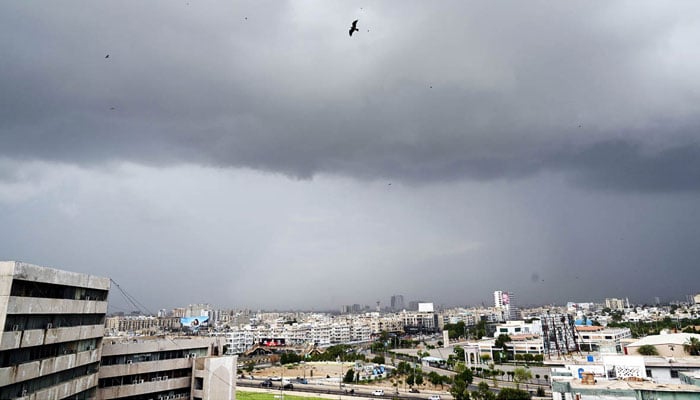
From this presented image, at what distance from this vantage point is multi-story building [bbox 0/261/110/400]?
22.9 metres

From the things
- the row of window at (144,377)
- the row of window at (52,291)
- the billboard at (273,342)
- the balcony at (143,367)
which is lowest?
the billboard at (273,342)

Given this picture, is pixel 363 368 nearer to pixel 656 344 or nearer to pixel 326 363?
pixel 326 363

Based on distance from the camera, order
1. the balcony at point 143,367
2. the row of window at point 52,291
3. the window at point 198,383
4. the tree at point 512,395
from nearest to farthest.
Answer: the row of window at point 52,291 → the balcony at point 143,367 → the window at point 198,383 → the tree at point 512,395

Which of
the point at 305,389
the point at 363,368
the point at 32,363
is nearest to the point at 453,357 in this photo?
the point at 363,368

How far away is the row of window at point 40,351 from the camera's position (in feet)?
74.3

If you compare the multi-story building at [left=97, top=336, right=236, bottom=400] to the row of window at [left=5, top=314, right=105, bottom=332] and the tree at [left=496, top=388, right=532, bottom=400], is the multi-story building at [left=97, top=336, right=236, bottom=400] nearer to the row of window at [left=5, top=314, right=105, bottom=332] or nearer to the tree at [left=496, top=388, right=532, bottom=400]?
the row of window at [left=5, top=314, right=105, bottom=332]

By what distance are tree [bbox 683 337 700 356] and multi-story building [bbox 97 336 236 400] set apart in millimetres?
59000

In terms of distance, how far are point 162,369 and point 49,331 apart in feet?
53.9

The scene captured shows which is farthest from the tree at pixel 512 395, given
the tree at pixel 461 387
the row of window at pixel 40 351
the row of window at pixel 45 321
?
the row of window at pixel 45 321

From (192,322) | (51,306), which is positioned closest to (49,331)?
(51,306)

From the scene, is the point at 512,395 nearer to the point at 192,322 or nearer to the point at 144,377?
the point at 144,377

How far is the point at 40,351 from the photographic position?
25.5m

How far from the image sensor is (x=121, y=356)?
37594mm

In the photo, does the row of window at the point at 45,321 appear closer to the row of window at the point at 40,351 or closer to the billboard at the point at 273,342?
the row of window at the point at 40,351
